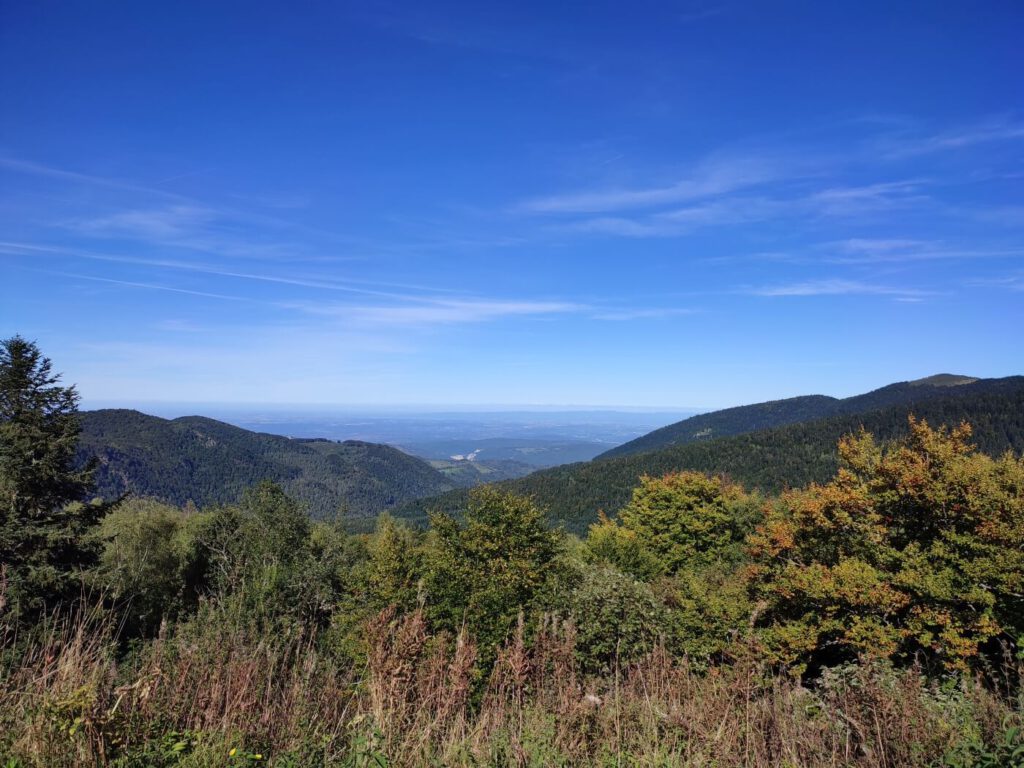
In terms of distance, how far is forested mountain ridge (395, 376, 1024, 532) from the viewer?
111m

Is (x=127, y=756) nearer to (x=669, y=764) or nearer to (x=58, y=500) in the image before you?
(x=669, y=764)

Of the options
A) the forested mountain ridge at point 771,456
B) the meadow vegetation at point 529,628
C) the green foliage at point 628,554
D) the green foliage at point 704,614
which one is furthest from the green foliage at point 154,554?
the forested mountain ridge at point 771,456

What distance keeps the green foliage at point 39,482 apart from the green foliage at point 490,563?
41.1 ft

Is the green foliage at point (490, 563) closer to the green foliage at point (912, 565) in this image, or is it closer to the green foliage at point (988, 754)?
the green foliage at point (912, 565)

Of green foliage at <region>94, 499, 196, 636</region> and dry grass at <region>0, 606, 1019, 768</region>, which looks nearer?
dry grass at <region>0, 606, 1019, 768</region>

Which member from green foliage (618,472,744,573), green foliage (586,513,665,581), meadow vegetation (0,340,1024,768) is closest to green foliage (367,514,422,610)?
meadow vegetation (0,340,1024,768)

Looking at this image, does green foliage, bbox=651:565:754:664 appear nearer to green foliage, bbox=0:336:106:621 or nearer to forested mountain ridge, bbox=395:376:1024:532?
green foliage, bbox=0:336:106:621

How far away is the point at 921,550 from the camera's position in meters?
16.4

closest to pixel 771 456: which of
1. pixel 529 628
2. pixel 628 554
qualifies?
pixel 628 554

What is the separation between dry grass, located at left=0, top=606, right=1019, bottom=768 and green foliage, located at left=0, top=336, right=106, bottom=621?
1850 centimetres

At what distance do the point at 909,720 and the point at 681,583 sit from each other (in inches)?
856

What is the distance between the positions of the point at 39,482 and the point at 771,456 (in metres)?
130

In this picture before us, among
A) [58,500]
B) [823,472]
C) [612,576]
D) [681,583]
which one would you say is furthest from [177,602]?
[823,472]

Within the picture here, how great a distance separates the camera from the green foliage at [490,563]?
18281mm
